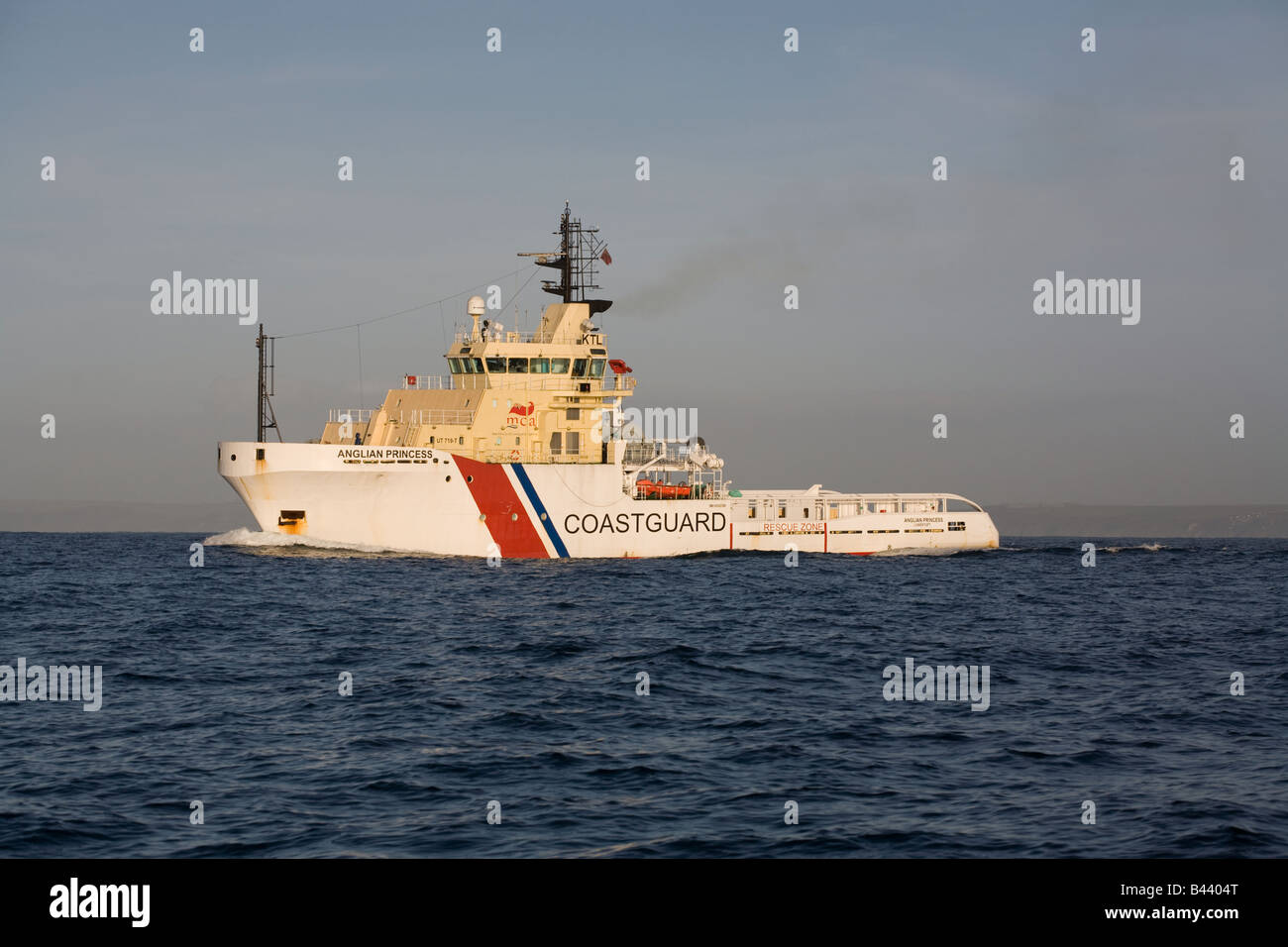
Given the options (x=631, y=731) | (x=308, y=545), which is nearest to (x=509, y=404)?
(x=308, y=545)

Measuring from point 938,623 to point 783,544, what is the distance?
25202 millimetres

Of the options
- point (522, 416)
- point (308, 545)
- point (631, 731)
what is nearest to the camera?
point (631, 731)

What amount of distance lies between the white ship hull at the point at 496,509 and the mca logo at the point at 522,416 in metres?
2.69

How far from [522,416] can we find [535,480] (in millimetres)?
3731

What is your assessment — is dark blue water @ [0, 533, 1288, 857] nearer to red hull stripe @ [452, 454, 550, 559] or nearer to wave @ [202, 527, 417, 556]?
wave @ [202, 527, 417, 556]

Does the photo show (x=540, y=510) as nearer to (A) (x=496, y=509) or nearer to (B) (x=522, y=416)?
(A) (x=496, y=509)

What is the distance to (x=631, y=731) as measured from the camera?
16734 mm

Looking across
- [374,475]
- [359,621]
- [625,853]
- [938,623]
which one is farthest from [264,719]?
[374,475]

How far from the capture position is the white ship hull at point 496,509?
46.8 meters

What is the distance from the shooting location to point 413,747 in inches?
610

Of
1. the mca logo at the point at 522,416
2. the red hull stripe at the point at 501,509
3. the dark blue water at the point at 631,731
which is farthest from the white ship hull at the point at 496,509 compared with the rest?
the dark blue water at the point at 631,731

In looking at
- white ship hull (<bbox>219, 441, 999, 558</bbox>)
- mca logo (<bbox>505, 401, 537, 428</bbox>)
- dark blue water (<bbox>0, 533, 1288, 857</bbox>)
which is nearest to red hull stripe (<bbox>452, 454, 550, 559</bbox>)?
white ship hull (<bbox>219, 441, 999, 558</bbox>)

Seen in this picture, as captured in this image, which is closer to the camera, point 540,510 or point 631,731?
point 631,731

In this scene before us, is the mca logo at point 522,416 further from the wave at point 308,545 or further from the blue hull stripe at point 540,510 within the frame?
the wave at point 308,545
